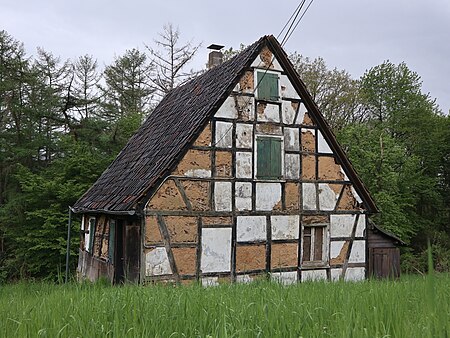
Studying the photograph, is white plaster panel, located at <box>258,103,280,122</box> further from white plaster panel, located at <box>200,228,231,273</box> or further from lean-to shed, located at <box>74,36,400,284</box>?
white plaster panel, located at <box>200,228,231,273</box>

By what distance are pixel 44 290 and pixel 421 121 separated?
2978 centimetres

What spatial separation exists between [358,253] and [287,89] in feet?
17.7

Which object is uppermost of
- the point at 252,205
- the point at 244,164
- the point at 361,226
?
the point at 244,164

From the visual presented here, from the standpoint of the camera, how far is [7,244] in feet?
75.8

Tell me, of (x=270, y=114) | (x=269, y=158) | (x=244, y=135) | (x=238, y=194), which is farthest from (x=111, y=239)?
(x=270, y=114)

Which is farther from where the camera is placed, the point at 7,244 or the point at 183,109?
the point at 7,244

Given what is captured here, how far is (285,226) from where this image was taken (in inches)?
503

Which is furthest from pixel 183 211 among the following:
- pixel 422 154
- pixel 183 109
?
pixel 422 154

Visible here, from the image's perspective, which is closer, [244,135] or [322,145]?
[244,135]

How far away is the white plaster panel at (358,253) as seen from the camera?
13891 mm

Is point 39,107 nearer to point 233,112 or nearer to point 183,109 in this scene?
point 183,109

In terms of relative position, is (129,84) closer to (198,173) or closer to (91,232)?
(91,232)

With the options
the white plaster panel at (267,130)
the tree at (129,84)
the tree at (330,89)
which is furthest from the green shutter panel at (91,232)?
the tree at (330,89)

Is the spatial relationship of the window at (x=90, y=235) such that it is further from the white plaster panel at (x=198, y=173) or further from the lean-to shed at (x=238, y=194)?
the white plaster panel at (x=198, y=173)
